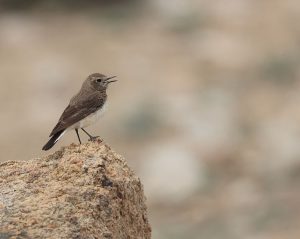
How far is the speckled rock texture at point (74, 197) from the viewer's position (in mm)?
7660

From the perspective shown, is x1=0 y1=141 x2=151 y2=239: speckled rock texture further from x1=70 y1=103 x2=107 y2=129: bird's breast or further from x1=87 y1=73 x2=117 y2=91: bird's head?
x1=87 y1=73 x2=117 y2=91: bird's head

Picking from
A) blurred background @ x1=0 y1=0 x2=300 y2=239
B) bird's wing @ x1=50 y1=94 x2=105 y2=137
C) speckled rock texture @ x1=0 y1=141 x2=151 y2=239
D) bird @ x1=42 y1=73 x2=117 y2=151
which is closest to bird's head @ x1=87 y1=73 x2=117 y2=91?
bird @ x1=42 y1=73 x2=117 y2=151

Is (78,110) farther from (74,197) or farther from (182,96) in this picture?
(182,96)

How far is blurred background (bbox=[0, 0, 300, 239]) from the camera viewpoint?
27.8 m

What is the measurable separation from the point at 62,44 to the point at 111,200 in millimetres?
33872

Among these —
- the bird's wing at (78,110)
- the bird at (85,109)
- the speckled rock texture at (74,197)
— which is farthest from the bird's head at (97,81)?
the speckled rock texture at (74,197)

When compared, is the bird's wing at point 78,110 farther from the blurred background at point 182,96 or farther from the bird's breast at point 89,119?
the blurred background at point 182,96

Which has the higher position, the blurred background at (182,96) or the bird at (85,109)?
the blurred background at (182,96)

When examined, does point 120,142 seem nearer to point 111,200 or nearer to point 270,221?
point 270,221

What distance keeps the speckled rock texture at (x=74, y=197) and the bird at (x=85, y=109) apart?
1.39m

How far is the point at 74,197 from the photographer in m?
7.89

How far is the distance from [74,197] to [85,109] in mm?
2708

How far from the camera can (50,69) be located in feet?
125

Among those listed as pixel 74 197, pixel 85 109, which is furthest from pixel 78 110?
pixel 74 197
